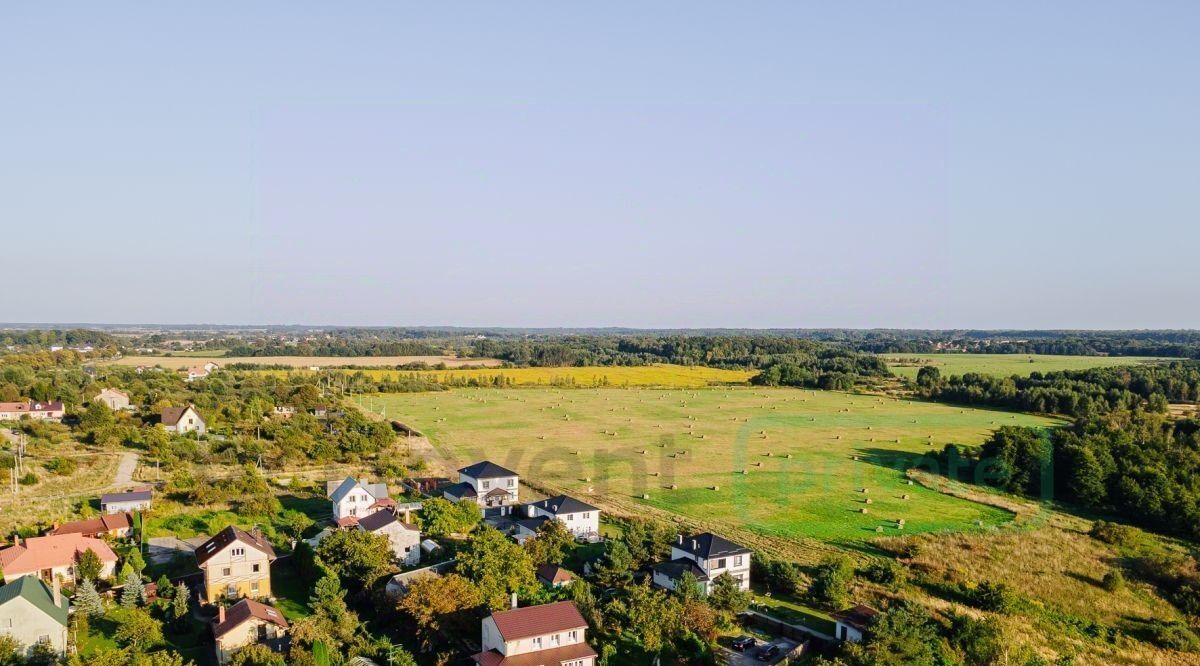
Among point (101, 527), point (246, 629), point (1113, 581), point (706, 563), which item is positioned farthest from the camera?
point (101, 527)

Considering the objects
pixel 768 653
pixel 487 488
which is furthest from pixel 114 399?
pixel 768 653

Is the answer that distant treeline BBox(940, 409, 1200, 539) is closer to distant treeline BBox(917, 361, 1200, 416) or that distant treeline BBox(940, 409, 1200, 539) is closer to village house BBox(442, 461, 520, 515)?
distant treeline BBox(917, 361, 1200, 416)

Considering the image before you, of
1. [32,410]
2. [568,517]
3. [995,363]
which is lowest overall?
[568,517]

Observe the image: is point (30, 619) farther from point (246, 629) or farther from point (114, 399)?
point (114, 399)

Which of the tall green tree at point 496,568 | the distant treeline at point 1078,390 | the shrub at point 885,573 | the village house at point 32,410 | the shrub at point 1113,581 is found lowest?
the shrub at point 1113,581

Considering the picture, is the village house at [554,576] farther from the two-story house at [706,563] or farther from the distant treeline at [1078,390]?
the distant treeline at [1078,390]

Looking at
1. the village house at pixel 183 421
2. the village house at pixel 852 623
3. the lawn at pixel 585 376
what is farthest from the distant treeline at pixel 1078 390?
the village house at pixel 183 421

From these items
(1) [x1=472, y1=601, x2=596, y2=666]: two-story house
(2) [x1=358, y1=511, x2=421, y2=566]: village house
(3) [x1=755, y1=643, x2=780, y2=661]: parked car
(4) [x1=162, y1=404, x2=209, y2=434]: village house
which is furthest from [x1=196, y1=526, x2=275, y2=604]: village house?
(4) [x1=162, y1=404, x2=209, y2=434]: village house
